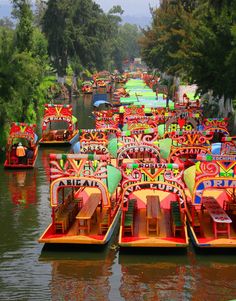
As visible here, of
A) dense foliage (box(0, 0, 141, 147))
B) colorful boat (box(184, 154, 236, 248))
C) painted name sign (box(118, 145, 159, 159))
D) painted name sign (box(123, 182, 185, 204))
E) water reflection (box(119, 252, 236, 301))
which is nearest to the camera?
water reflection (box(119, 252, 236, 301))

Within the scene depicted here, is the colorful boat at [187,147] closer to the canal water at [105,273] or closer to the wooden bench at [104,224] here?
the wooden bench at [104,224]

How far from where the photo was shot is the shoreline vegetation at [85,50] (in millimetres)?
38938

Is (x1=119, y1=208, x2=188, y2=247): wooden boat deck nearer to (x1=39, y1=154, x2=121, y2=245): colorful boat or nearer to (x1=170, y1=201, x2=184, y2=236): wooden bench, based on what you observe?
(x1=170, y1=201, x2=184, y2=236): wooden bench

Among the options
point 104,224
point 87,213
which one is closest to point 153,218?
point 104,224

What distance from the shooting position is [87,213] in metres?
22.8

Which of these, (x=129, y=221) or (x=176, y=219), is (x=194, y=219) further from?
(x=129, y=221)

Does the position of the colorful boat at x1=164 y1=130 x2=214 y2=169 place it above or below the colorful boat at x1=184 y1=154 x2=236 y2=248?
above

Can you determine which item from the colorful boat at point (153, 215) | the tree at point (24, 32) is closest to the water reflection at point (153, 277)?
the colorful boat at point (153, 215)

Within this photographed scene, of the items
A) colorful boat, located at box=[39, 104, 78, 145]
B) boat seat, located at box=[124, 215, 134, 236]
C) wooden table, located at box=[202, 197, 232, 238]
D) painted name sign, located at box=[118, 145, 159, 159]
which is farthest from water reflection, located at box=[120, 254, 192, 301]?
colorful boat, located at box=[39, 104, 78, 145]

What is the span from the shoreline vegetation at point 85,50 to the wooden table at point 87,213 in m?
14.0

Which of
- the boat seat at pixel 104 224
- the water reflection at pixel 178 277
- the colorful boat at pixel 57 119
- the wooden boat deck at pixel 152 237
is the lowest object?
the water reflection at pixel 178 277

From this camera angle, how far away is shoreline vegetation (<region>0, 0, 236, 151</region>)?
128 feet

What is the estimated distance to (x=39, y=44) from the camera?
59625 millimetres

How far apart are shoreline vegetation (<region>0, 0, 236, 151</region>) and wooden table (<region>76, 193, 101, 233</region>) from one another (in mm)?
14003
